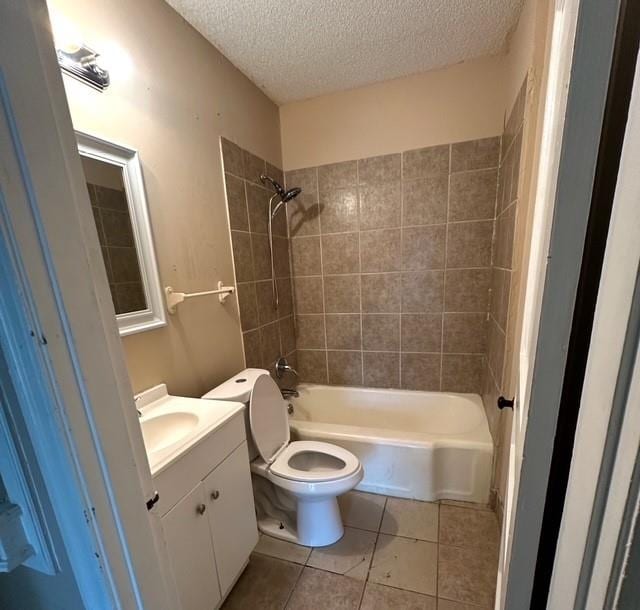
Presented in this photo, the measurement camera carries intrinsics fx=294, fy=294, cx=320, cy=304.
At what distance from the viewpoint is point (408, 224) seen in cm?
208

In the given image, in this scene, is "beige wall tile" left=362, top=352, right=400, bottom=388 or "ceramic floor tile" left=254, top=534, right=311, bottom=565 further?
"beige wall tile" left=362, top=352, right=400, bottom=388

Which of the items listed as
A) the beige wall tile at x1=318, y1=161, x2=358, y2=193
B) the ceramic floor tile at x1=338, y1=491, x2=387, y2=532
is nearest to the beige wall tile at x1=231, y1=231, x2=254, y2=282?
the beige wall tile at x1=318, y1=161, x2=358, y2=193

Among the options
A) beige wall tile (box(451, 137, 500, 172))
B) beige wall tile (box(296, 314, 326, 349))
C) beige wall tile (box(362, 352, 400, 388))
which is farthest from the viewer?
beige wall tile (box(296, 314, 326, 349))

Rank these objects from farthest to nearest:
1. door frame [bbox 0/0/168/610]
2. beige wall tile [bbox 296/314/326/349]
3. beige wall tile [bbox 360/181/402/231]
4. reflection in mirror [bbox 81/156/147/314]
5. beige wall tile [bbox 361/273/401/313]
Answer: beige wall tile [bbox 296/314/326/349] < beige wall tile [bbox 361/273/401/313] < beige wall tile [bbox 360/181/402/231] < reflection in mirror [bbox 81/156/147/314] < door frame [bbox 0/0/168/610]

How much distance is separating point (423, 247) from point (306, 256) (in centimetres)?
88

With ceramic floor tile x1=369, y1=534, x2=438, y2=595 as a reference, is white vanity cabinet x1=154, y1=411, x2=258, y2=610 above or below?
above

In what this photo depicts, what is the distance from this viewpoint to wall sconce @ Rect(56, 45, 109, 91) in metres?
0.92

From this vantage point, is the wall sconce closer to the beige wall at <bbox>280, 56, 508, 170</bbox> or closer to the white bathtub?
the beige wall at <bbox>280, 56, 508, 170</bbox>

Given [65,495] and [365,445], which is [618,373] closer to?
[65,495]

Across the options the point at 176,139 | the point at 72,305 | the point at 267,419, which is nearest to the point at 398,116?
the point at 176,139

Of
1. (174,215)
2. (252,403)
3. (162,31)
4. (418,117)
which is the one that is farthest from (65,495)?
(418,117)

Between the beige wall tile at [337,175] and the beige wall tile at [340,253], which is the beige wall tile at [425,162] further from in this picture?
the beige wall tile at [340,253]

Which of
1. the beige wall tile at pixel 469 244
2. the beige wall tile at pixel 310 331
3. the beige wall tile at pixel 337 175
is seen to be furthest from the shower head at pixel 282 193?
the beige wall tile at pixel 469 244

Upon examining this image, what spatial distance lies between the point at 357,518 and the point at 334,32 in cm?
254
